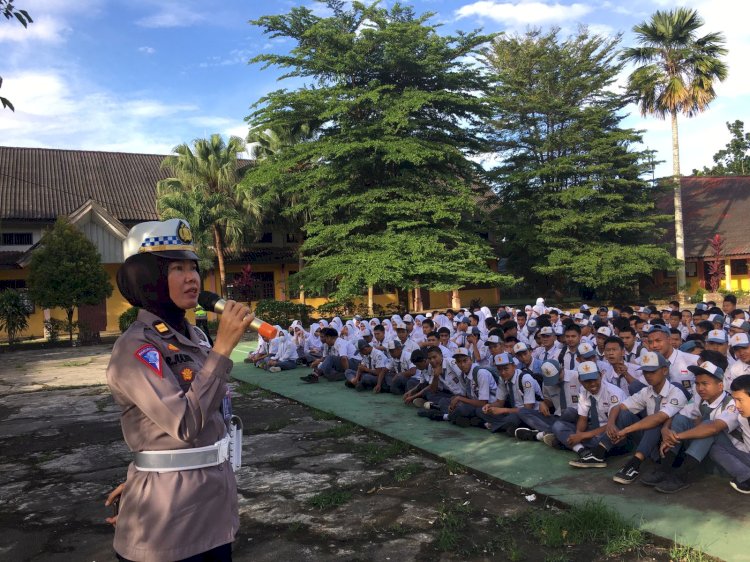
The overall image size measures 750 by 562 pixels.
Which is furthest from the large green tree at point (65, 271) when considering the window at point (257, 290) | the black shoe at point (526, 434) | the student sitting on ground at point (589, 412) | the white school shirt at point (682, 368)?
the white school shirt at point (682, 368)

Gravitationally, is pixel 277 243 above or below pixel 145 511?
above

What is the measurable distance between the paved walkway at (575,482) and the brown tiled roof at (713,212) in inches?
994

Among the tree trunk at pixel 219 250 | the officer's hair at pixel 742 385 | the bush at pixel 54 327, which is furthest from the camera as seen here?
the tree trunk at pixel 219 250

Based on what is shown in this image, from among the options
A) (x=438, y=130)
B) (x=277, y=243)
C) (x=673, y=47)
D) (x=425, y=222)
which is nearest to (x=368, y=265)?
(x=425, y=222)

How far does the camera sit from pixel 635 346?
8.06 meters

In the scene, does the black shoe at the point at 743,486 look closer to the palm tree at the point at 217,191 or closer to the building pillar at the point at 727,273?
the palm tree at the point at 217,191

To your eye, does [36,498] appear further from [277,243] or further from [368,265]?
[277,243]

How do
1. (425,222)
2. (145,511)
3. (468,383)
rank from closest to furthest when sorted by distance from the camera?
(145,511), (468,383), (425,222)

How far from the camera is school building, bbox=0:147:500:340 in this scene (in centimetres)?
2134

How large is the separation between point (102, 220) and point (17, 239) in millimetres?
4493

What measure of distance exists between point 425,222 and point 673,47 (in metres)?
16.1

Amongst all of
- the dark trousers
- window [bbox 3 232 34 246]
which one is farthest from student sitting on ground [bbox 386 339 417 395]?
window [bbox 3 232 34 246]

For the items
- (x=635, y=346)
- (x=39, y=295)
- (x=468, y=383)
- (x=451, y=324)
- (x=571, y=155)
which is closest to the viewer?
(x=468, y=383)

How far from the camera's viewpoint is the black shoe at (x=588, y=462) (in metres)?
5.22
